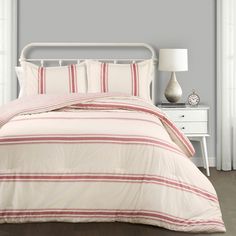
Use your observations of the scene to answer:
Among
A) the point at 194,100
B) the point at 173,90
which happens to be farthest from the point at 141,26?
the point at 194,100

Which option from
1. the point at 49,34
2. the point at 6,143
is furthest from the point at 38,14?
the point at 6,143

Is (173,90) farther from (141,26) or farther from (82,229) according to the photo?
(82,229)

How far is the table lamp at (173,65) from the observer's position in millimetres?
4934

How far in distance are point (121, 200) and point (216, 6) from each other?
9.21 feet

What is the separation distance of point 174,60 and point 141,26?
544mm

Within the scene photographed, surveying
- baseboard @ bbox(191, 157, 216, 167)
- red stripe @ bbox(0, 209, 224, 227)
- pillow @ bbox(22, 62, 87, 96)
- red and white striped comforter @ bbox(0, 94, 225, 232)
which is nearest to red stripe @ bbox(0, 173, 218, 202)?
red and white striped comforter @ bbox(0, 94, 225, 232)

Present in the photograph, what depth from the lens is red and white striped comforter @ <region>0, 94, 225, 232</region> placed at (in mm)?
2953

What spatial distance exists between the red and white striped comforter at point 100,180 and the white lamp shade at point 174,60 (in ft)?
6.13

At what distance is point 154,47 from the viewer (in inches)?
207

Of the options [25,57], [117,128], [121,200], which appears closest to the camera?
[121,200]

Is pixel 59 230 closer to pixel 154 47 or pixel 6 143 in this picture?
pixel 6 143

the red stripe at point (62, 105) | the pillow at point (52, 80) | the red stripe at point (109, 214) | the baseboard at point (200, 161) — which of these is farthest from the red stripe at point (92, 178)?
the baseboard at point (200, 161)

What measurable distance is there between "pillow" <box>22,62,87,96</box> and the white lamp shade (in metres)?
0.71

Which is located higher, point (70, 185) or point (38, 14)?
point (38, 14)
